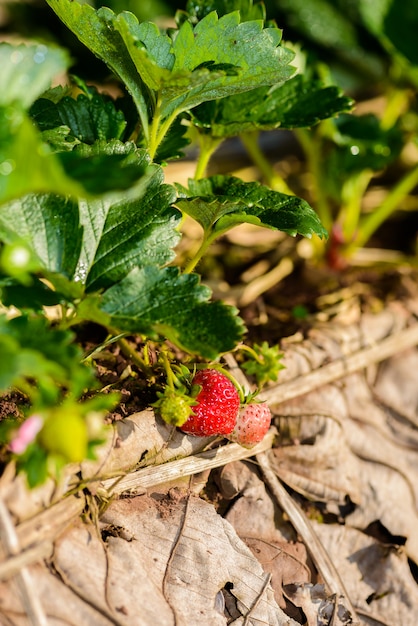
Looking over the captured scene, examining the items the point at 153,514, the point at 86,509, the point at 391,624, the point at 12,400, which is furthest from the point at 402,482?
the point at 12,400

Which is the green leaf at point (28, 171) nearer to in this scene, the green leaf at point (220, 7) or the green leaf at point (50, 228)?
the green leaf at point (50, 228)

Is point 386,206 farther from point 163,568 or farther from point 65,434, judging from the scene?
point 65,434

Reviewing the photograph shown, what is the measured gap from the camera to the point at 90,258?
1.01m

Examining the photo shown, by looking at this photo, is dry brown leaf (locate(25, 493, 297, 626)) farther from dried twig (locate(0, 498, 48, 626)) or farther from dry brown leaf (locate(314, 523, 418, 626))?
dry brown leaf (locate(314, 523, 418, 626))

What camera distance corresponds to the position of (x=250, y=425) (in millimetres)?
1121

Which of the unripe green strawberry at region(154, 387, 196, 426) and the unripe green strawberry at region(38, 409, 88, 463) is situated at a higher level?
the unripe green strawberry at region(38, 409, 88, 463)

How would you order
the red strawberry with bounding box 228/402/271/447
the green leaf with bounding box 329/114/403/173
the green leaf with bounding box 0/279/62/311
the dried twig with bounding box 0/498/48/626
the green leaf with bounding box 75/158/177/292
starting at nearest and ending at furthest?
the dried twig with bounding box 0/498/48/626, the green leaf with bounding box 0/279/62/311, the green leaf with bounding box 75/158/177/292, the red strawberry with bounding box 228/402/271/447, the green leaf with bounding box 329/114/403/173

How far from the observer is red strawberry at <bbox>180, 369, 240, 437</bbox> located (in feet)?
3.48

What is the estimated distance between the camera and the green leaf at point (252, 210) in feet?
3.43

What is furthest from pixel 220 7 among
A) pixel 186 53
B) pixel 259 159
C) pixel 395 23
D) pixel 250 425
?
pixel 250 425

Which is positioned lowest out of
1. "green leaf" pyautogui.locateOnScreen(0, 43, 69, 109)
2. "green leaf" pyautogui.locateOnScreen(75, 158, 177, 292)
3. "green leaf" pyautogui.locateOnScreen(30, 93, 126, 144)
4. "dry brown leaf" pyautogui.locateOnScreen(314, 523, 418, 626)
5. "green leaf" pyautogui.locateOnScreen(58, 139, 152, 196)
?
"dry brown leaf" pyautogui.locateOnScreen(314, 523, 418, 626)

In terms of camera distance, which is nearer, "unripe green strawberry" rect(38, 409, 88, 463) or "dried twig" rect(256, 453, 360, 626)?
"unripe green strawberry" rect(38, 409, 88, 463)

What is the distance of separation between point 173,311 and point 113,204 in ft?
0.76

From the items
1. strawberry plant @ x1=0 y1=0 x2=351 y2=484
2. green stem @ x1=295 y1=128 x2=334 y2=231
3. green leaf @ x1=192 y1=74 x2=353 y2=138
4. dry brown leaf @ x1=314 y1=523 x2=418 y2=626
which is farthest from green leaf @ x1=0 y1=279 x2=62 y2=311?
green stem @ x1=295 y1=128 x2=334 y2=231
